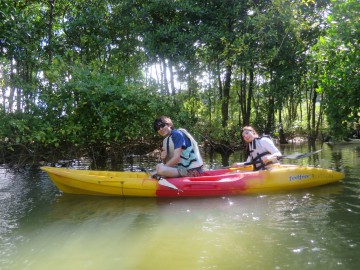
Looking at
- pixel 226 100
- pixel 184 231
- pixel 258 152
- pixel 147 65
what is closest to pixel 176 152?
pixel 258 152

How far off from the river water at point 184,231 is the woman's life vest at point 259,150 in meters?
0.78

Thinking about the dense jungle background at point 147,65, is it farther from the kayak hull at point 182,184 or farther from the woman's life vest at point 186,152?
the woman's life vest at point 186,152

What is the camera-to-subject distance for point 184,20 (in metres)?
11.9

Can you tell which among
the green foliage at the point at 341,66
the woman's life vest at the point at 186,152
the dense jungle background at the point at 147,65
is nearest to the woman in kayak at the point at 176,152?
the woman's life vest at the point at 186,152

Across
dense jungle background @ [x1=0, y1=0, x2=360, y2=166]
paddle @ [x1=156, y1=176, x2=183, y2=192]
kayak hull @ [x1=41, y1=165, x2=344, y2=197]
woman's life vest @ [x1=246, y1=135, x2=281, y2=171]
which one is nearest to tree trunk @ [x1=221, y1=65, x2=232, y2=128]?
dense jungle background @ [x1=0, y1=0, x2=360, y2=166]

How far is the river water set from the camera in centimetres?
293

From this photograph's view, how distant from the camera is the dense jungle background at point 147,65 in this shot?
6566mm

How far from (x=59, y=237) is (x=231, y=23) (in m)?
10.8

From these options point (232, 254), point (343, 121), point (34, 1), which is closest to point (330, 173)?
point (343, 121)

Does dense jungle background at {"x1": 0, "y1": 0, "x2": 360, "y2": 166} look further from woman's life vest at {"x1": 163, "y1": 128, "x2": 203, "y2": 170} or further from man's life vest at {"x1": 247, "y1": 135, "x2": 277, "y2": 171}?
woman's life vest at {"x1": 163, "y1": 128, "x2": 203, "y2": 170}

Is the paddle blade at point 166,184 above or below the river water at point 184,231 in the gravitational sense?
above

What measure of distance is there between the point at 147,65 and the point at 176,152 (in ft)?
30.5

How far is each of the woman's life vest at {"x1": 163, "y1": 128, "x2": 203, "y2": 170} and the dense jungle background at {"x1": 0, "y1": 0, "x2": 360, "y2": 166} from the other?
7.07ft

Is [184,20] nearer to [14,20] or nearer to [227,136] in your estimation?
[227,136]
